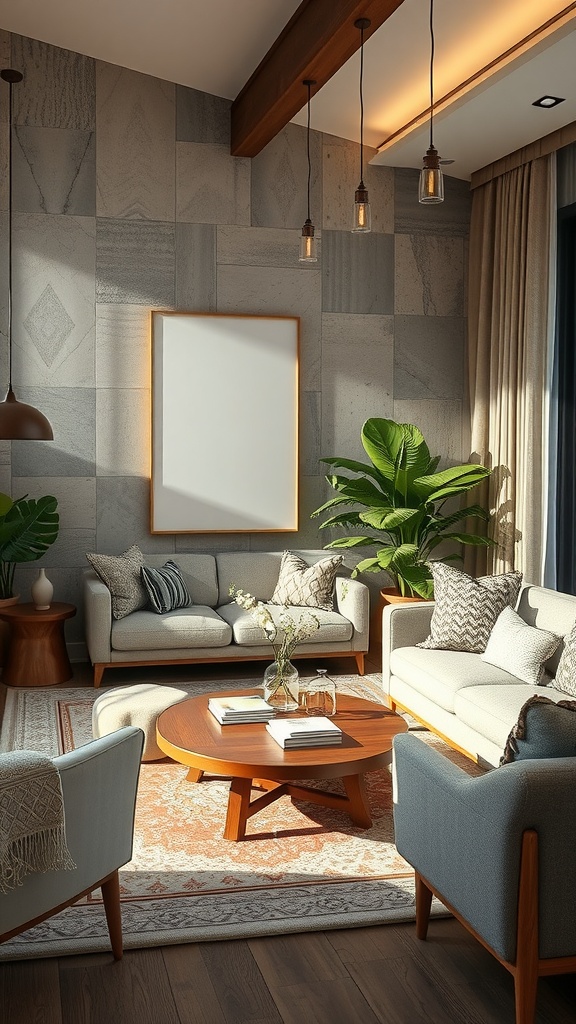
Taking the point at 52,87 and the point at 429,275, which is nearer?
the point at 52,87

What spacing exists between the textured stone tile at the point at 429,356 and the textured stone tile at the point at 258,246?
2.83 feet

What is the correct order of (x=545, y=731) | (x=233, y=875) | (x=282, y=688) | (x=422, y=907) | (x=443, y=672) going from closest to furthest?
(x=545, y=731) → (x=422, y=907) → (x=233, y=875) → (x=282, y=688) → (x=443, y=672)

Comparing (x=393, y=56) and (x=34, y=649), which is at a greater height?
(x=393, y=56)

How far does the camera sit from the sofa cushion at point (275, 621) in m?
5.65

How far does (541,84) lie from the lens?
4777 millimetres

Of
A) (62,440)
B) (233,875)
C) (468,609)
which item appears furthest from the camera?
(62,440)

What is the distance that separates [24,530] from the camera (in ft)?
18.8

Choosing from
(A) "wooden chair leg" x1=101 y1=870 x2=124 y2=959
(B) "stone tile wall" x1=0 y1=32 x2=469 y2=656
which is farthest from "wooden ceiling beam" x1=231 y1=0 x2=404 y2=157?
(A) "wooden chair leg" x1=101 y1=870 x2=124 y2=959

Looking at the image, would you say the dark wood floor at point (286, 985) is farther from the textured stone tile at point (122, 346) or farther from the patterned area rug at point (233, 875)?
the textured stone tile at point (122, 346)

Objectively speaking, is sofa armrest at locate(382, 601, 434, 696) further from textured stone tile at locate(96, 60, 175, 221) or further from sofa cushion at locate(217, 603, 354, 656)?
textured stone tile at locate(96, 60, 175, 221)

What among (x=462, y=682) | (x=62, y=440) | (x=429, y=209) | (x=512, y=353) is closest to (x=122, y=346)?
(x=62, y=440)

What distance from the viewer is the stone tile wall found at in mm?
6117

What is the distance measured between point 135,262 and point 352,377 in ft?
5.40

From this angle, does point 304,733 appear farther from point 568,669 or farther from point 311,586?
point 311,586
